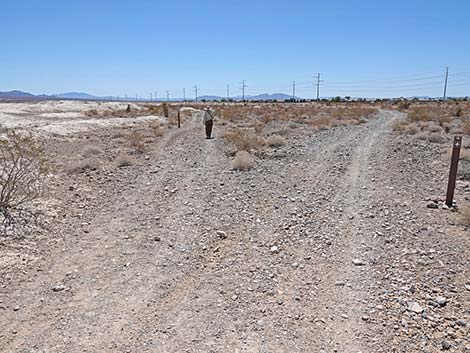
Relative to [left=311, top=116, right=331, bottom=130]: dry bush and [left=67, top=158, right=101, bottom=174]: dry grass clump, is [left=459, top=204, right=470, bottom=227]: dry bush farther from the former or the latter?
[left=311, top=116, right=331, bottom=130]: dry bush

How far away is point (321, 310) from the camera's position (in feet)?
13.8

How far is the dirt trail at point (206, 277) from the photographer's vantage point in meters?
3.84

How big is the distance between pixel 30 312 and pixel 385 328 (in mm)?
3868

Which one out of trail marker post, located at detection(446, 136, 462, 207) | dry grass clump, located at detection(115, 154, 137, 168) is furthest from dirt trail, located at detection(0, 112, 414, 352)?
dry grass clump, located at detection(115, 154, 137, 168)

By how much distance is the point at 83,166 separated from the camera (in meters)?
11.5

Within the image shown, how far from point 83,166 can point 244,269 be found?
26.2 ft

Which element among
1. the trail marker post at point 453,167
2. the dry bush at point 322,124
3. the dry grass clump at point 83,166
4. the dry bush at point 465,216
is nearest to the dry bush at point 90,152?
the dry grass clump at point 83,166

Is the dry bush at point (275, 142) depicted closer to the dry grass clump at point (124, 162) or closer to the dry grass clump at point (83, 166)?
the dry grass clump at point (124, 162)

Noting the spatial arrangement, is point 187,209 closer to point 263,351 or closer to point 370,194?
point 370,194

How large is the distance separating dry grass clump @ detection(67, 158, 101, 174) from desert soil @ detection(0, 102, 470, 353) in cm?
163

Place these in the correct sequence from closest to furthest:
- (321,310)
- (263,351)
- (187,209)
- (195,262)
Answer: (263,351), (321,310), (195,262), (187,209)

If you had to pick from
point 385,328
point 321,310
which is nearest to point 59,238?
point 321,310

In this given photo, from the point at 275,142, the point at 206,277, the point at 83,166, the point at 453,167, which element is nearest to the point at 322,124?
the point at 275,142

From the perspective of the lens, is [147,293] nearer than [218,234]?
Yes
